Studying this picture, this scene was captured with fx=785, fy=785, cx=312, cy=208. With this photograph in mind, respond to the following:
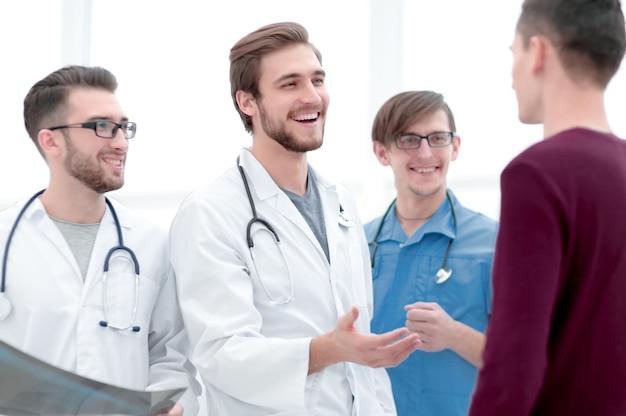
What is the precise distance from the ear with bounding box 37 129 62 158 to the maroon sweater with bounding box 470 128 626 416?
144 cm

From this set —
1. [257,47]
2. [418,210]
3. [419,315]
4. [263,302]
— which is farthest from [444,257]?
[257,47]

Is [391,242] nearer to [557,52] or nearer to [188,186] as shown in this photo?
[557,52]

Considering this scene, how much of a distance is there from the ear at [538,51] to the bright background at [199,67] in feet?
8.16

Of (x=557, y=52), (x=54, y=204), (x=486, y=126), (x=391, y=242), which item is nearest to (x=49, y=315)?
(x=54, y=204)

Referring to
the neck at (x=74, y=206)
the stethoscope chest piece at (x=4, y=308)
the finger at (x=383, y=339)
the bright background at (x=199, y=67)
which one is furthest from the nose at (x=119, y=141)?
the bright background at (x=199, y=67)

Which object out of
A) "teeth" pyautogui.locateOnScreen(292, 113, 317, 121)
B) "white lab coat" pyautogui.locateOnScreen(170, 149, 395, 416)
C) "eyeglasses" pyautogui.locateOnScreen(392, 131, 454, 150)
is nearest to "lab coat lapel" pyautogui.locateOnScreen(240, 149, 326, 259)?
"white lab coat" pyautogui.locateOnScreen(170, 149, 395, 416)

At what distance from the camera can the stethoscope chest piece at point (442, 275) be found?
229cm

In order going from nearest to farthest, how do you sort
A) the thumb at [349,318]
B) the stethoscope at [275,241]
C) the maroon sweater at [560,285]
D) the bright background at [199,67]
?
the maroon sweater at [560,285], the thumb at [349,318], the stethoscope at [275,241], the bright background at [199,67]

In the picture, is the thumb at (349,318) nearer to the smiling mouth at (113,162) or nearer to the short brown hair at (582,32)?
the short brown hair at (582,32)

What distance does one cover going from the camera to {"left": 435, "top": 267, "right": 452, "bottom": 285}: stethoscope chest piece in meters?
2.29

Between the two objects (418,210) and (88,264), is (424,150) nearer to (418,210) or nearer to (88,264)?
(418,210)

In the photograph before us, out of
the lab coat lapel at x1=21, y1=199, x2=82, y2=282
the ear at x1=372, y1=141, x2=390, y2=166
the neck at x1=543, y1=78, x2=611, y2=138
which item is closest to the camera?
the neck at x1=543, y1=78, x2=611, y2=138

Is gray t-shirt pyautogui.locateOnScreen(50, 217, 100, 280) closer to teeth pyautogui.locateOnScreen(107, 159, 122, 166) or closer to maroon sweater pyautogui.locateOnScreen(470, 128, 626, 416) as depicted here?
A: teeth pyautogui.locateOnScreen(107, 159, 122, 166)

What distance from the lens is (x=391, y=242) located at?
8.12 ft
